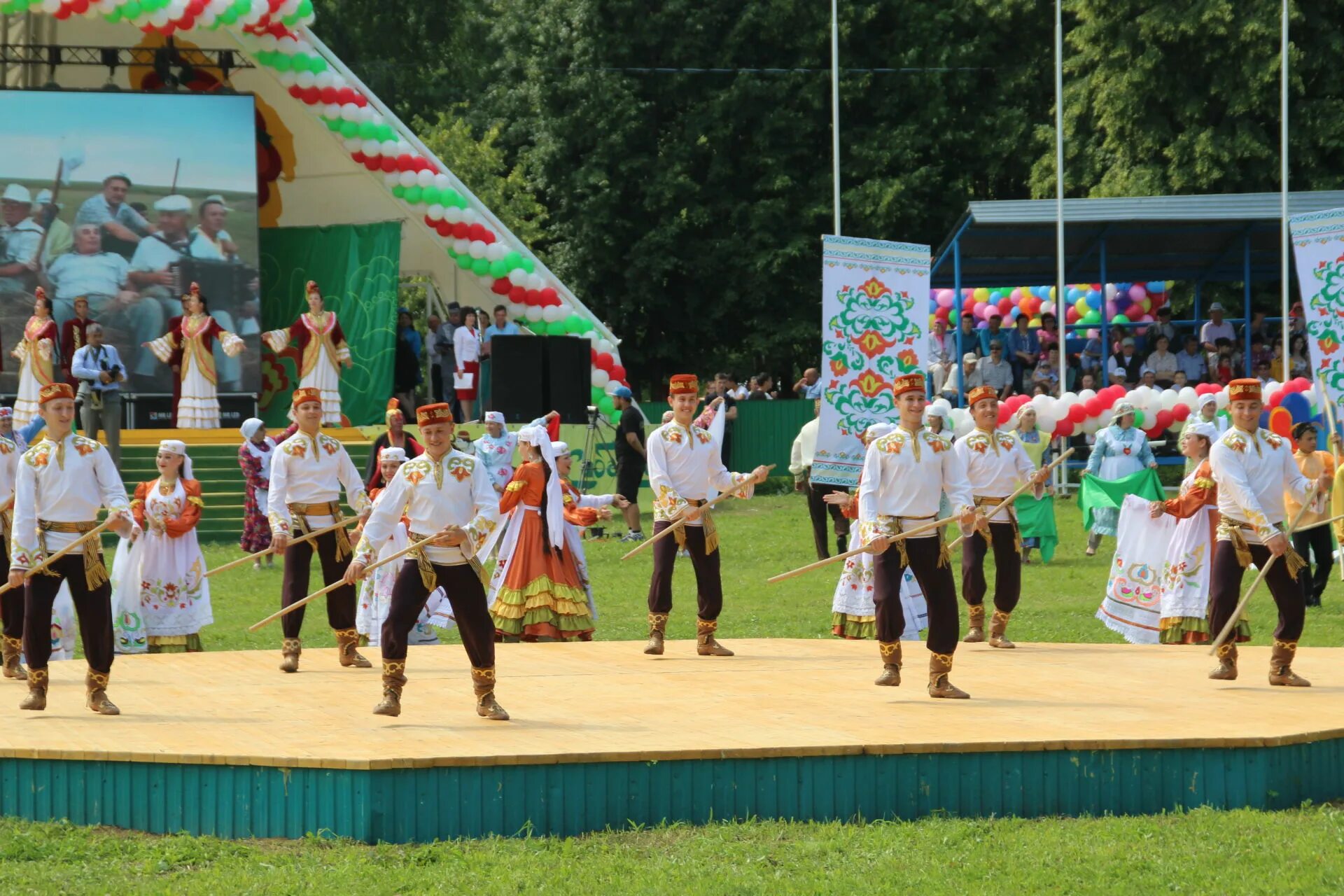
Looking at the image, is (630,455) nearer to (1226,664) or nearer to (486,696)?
(1226,664)

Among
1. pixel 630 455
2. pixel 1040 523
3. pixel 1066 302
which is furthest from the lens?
pixel 1066 302

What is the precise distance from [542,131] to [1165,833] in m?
28.1

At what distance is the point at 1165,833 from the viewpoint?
7.82 metres

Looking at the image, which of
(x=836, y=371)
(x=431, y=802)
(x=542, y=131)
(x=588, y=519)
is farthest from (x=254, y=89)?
(x=431, y=802)

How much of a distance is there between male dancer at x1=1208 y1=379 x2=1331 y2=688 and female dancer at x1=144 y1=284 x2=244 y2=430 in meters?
15.3

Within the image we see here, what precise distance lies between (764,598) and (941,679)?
6.37m

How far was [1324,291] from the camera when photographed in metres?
11.3

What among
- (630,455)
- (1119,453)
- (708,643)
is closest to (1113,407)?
(1119,453)

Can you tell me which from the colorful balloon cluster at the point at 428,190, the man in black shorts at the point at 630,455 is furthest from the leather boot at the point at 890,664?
the colorful balloon cluster at the point at 428,190

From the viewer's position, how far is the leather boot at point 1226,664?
10500 mm

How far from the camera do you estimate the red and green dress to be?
13.6 m

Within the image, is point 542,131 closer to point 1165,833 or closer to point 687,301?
point 687,301

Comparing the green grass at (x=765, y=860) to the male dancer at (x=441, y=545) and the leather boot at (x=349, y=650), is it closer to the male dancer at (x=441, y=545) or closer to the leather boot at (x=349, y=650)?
the male dancer at (x=441, y=545)

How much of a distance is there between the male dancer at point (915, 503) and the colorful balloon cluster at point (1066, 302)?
16890mm
